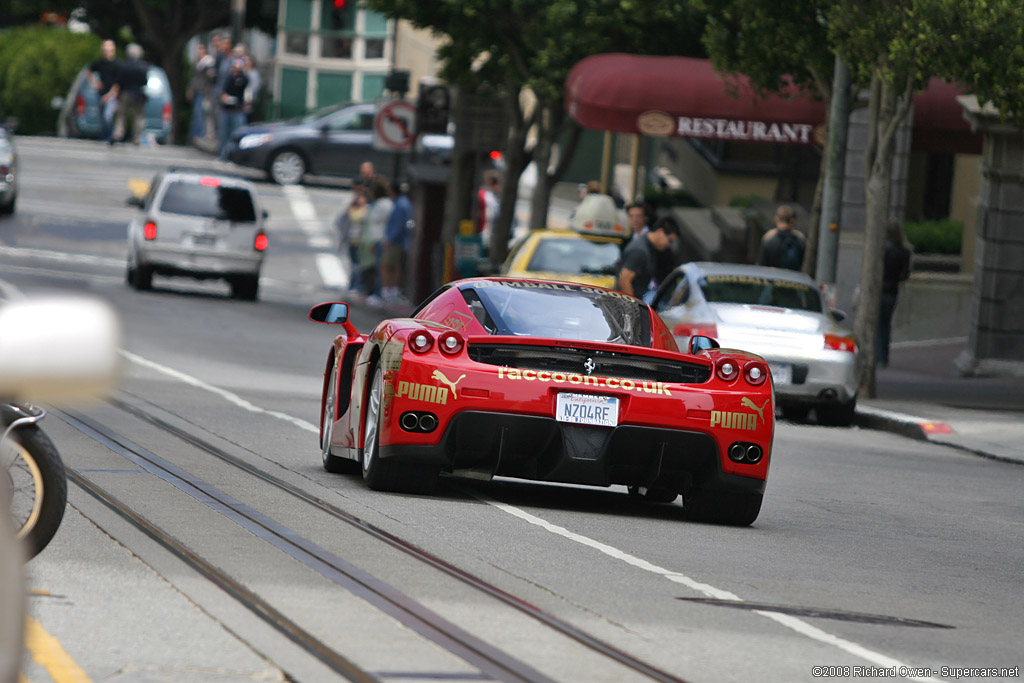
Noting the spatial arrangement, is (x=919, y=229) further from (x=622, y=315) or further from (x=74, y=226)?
(x=622, y=315)

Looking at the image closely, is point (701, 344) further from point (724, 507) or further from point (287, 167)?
point (287, 167)

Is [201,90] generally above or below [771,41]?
above

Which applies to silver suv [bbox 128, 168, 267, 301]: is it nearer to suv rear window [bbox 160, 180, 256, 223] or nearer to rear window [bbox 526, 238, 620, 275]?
suv rear window [bbox 160, 180, 256, 223]

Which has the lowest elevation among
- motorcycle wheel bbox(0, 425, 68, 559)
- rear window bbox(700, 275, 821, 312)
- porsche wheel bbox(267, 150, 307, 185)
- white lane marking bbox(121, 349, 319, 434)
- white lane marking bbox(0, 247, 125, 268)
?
white lane marking bbox(121, 349, 319, 434)

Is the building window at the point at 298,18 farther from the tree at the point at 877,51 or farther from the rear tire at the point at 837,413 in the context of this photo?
the rear tire at the point at 837,413

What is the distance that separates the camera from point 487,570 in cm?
762

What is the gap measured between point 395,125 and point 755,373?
2338cm

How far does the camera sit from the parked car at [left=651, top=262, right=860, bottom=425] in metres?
17.4

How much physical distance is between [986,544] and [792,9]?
11.1 m

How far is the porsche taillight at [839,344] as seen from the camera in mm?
17500

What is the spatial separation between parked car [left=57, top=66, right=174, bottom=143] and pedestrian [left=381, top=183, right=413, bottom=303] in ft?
58.7

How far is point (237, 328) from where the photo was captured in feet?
81.1

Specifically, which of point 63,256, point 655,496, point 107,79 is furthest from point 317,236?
point 655,496

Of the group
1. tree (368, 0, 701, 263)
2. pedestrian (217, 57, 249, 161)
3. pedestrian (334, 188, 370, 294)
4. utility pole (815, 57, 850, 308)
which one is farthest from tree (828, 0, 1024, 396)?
pedestrian (217, 57, 249, 161)
